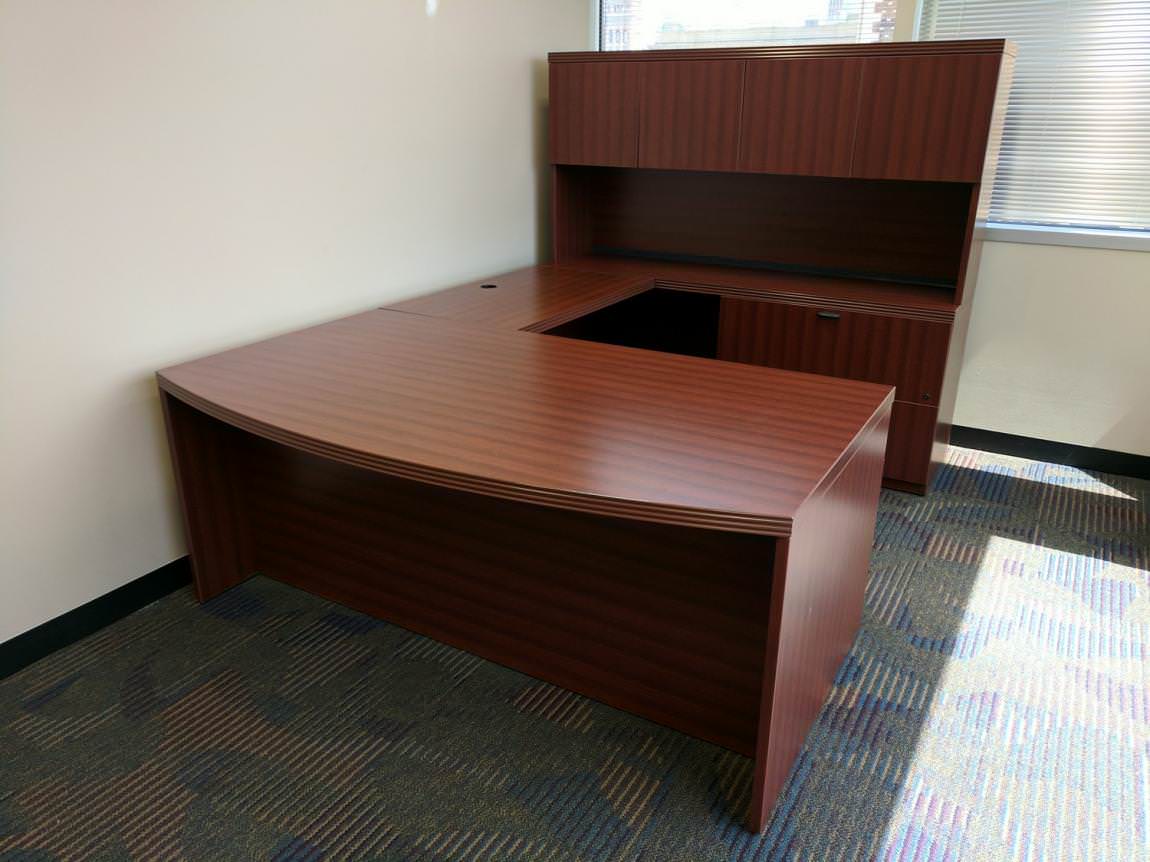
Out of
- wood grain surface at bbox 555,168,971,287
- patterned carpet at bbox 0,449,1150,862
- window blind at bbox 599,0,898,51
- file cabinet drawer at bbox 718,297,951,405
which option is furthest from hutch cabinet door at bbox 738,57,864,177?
patterned carpet at bbox 0,449,1150,862

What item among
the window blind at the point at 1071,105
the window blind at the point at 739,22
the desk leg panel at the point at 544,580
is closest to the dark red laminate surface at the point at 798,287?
the window blind at the point at 1071,105

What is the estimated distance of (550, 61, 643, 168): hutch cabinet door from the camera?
10.6ft

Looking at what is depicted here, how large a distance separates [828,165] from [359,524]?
201cm

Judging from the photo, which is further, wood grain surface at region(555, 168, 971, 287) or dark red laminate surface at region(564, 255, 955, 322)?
wood grain surface at region(555, 168, 971, 287)

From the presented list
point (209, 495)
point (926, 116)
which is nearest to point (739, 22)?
point (926, 116)

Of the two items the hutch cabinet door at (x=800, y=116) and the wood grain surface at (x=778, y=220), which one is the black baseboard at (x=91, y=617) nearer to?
the wood grain surface at (x=778, y=220)

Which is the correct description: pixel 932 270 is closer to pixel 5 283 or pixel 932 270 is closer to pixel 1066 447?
pixel 1066 447

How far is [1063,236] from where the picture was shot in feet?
10.2

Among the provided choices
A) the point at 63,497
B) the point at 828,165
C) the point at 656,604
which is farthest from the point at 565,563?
the point at 828,165

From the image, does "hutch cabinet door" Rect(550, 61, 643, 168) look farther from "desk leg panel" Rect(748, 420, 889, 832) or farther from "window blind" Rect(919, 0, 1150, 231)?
"desk leg panel" Rect(748, 420, 889, 832)

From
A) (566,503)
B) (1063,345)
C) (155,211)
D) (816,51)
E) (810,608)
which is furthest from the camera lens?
(1063,345)

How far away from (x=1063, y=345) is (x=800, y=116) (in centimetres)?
137

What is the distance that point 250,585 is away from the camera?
2.46m

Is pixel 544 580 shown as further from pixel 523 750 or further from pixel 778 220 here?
pixel 778 220
